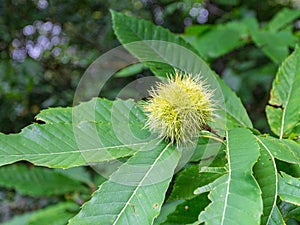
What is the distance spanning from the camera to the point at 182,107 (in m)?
0.79

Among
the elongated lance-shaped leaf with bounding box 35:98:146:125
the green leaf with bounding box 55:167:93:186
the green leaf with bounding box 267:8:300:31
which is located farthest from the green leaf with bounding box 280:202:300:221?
the green leaf with bounding box 267:8:300:31

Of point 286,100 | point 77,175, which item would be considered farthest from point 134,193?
point 77,175

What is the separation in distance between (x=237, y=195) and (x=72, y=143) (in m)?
0.32

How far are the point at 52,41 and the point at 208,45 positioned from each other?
195 cm

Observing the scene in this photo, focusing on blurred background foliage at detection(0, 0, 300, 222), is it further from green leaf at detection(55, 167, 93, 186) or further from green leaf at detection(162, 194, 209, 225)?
green leaf at detection(162, 194, 209, 225)

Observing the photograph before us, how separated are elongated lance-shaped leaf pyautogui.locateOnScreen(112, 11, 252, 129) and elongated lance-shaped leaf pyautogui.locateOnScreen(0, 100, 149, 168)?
0.80 ft

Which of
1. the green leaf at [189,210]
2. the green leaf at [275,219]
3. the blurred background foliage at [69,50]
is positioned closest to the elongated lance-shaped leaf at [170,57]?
the green leaf at [189,210]

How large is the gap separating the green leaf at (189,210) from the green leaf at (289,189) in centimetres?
19

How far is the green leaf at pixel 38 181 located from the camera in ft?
6.43

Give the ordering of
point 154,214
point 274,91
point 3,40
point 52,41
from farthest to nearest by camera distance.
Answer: point 52,41, point 3,40, point 274,91, point 154,214

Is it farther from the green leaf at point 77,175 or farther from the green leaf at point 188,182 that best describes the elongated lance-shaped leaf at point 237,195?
the green leaf at point 77,175

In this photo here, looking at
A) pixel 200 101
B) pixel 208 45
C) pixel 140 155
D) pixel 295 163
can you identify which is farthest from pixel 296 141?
pixel 208 45

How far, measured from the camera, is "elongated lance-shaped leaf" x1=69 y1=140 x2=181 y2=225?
2.19 feet

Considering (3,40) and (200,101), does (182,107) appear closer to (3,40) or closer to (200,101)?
(200,101)
